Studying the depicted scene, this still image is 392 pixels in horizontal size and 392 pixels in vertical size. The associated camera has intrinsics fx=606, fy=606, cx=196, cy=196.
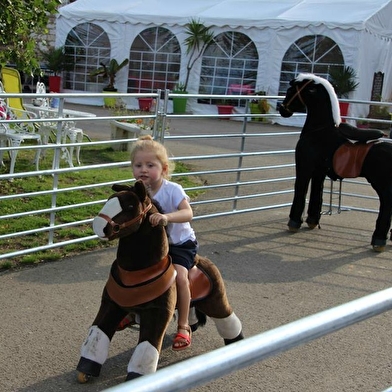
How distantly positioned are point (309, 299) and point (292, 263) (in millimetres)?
964

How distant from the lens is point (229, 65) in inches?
781

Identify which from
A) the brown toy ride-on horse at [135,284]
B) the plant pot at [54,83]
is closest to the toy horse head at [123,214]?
the brown toy ride-on horse at [135,284]

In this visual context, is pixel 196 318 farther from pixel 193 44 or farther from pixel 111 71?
pixel 111 71

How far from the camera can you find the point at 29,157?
9.70 meters

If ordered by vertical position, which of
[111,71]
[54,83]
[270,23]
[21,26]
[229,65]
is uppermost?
[270,23]

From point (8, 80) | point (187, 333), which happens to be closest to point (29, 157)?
point (8, 80)

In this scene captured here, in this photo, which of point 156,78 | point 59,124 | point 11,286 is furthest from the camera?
point 156,78

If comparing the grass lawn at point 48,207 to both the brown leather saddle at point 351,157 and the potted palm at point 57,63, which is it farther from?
the potted palm at point 57,63

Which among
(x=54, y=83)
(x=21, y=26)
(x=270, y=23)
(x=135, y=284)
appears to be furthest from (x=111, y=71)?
(x=135, y=284)

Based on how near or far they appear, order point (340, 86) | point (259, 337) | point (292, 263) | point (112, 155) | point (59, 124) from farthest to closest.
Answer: point (340, 86)
point (112, 155)
point (292, 263)
point (59, 124)
point (259, 337)

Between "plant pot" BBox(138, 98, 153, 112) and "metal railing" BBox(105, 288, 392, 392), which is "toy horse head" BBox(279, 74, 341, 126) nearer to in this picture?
"metal railing" BBox(105, 288, 392, 392)

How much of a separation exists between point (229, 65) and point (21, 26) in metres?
13.6

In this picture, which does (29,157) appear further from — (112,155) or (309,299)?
(309,299)

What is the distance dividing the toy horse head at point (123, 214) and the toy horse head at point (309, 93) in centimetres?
390
